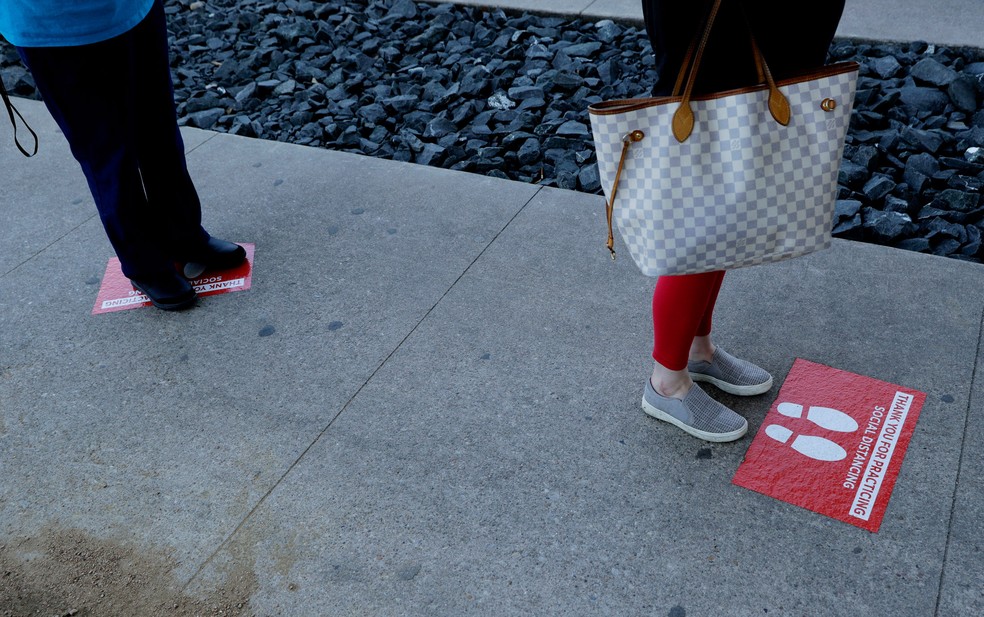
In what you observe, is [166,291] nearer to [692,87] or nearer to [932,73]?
[692,87]

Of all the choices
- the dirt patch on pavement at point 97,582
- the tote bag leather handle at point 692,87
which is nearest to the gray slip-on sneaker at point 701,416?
the tote bag leather handle at point 692,87

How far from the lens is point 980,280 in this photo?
10.3 feet

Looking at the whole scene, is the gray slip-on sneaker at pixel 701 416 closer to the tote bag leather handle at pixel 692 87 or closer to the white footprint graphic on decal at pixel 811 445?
the white footprint graphic on decal at pixel 811 445

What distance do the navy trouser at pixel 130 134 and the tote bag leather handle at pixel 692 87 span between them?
201 cm

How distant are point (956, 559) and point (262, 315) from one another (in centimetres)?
247

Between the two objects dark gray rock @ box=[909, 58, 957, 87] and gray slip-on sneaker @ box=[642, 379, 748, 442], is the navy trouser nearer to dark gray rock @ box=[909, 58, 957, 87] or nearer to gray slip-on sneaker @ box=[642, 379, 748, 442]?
gray slip-on sneaker @ box=[642, 379, 748, 442]

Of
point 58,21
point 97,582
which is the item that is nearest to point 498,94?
point 58,21

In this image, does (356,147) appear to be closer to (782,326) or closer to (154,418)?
(154,418)

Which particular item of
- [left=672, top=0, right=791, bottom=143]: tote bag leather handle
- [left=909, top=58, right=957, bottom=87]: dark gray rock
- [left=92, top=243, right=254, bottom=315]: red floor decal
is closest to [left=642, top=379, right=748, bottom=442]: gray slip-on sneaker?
[left=672, top=0, right=791, bottom=143]: tote bag leather handle

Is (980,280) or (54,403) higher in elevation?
(980,280)

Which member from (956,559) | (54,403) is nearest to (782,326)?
(956,559)

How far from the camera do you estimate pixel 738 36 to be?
1.92 m

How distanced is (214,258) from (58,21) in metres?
1.11

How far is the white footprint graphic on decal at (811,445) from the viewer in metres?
2.52
